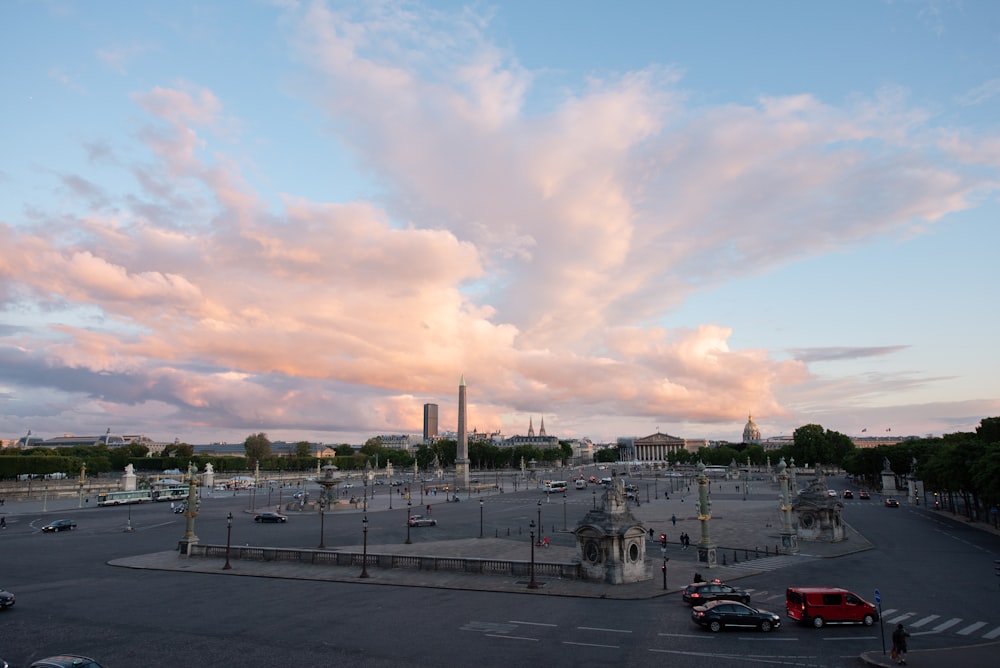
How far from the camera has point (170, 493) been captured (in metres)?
109

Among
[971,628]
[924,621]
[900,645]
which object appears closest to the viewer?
[900,645]

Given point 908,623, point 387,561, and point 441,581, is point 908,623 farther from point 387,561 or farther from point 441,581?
point 387,561

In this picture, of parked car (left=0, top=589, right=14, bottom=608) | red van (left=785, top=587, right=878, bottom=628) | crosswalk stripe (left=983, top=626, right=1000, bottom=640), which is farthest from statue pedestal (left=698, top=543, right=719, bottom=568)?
parked car (left=0, top=589, right=14, bottom=608)

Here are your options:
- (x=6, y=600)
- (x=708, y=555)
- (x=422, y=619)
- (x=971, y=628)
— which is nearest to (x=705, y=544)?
(x=708, y=555)

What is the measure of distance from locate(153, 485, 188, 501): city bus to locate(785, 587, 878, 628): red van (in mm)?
105689

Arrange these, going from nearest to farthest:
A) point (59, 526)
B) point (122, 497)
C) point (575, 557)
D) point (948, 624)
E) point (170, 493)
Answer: point (948, 624) < point (575, 557) < point (59, 526) < point (122, 497) < point (170, 493)

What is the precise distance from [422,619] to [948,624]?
21.6m

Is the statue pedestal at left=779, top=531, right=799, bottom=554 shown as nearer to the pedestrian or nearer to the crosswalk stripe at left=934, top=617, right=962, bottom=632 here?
the crosswalk stripe at left=934, top=617, right=962, bottom=632

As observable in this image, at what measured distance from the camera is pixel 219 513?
80375 mm

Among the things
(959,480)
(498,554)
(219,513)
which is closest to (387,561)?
(498,554)

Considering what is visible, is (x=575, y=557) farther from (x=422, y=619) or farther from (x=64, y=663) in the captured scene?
(x=64, y=663)

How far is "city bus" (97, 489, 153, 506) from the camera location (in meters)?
94.9

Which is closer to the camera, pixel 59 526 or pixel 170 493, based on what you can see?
pixel 59 526

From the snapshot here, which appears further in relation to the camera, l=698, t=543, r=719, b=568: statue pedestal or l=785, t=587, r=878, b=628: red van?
l=698, t=543, r=719, b=568: statue pedestal
